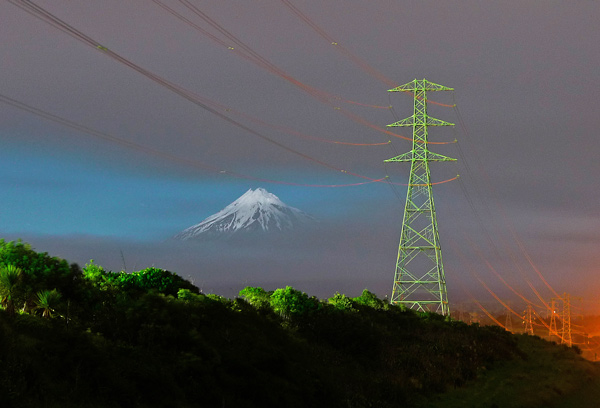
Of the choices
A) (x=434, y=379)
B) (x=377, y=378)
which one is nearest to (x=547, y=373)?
(x=434, y=379)

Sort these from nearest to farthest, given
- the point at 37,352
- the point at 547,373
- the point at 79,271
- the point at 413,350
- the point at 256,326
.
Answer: the point at 37,352, the point at 79,271, the point at 256,326, the point at 413,350, the point at 547,373

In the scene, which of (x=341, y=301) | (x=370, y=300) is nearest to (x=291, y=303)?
(x=341, y=301)

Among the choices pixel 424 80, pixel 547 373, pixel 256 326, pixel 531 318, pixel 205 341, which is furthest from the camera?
pixel 531 318

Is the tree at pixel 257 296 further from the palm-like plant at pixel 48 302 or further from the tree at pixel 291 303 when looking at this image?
the palm-like plant at pixel 48 302

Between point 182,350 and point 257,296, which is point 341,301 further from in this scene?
point 182,350

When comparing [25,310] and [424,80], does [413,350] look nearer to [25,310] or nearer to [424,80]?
[25,310]

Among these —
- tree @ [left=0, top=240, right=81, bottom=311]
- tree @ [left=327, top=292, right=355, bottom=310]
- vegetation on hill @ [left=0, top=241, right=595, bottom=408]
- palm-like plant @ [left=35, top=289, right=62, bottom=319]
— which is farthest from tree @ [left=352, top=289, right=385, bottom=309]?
palm-like plant @ [left=35, top=289, right=62, bottom=319]
